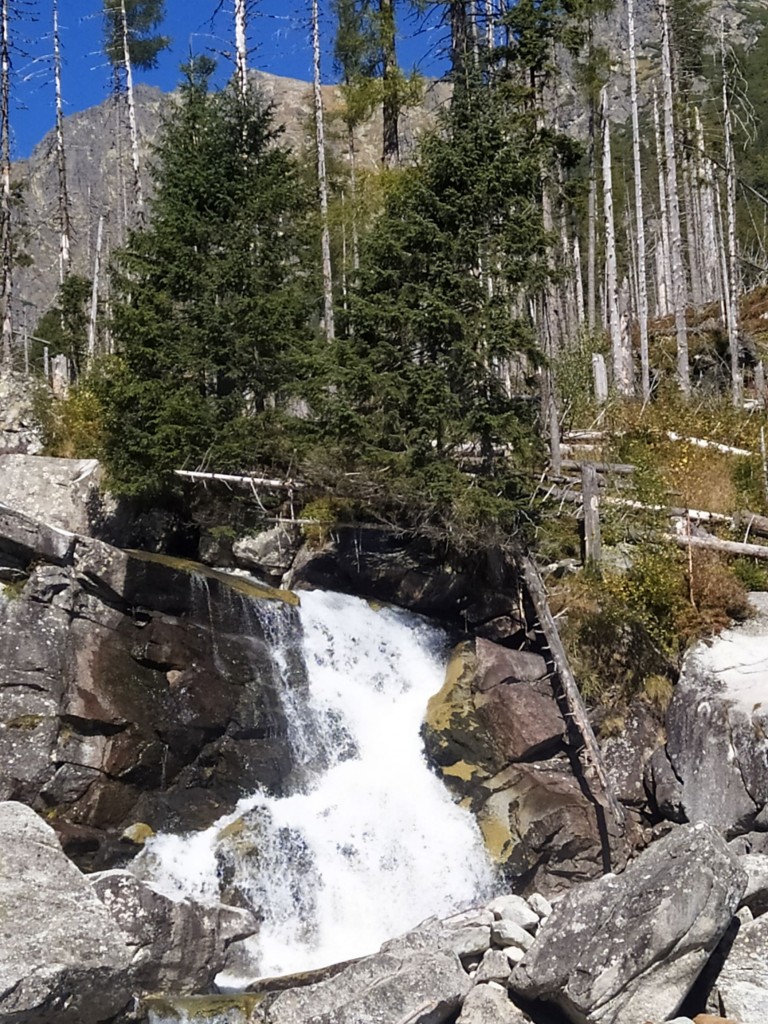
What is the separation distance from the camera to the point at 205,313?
1914cm

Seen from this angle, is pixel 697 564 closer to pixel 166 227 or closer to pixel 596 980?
pixel 596 980

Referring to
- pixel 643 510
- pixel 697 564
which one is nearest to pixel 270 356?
pixel 643 510

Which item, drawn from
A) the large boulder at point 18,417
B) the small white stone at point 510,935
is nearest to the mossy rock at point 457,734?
the small white stone at point 510,935

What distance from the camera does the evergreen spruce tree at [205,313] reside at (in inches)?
727

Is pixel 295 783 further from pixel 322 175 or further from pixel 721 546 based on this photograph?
pixel 322 175

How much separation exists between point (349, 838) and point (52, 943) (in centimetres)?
550

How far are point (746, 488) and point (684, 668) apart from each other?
503 centimetres

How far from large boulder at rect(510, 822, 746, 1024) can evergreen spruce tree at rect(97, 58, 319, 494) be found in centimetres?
1097

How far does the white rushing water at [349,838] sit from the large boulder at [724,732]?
3.45m

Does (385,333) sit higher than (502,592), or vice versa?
(385,333)

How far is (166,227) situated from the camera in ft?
64.9

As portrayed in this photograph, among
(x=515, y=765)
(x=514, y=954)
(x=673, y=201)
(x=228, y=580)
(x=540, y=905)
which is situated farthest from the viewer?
(x=673, y=201)

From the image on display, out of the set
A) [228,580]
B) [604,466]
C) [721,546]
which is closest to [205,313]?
[228,580]

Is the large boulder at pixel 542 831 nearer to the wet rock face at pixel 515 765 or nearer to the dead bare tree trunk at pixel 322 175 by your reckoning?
the wet rock face at pixel 515 765
